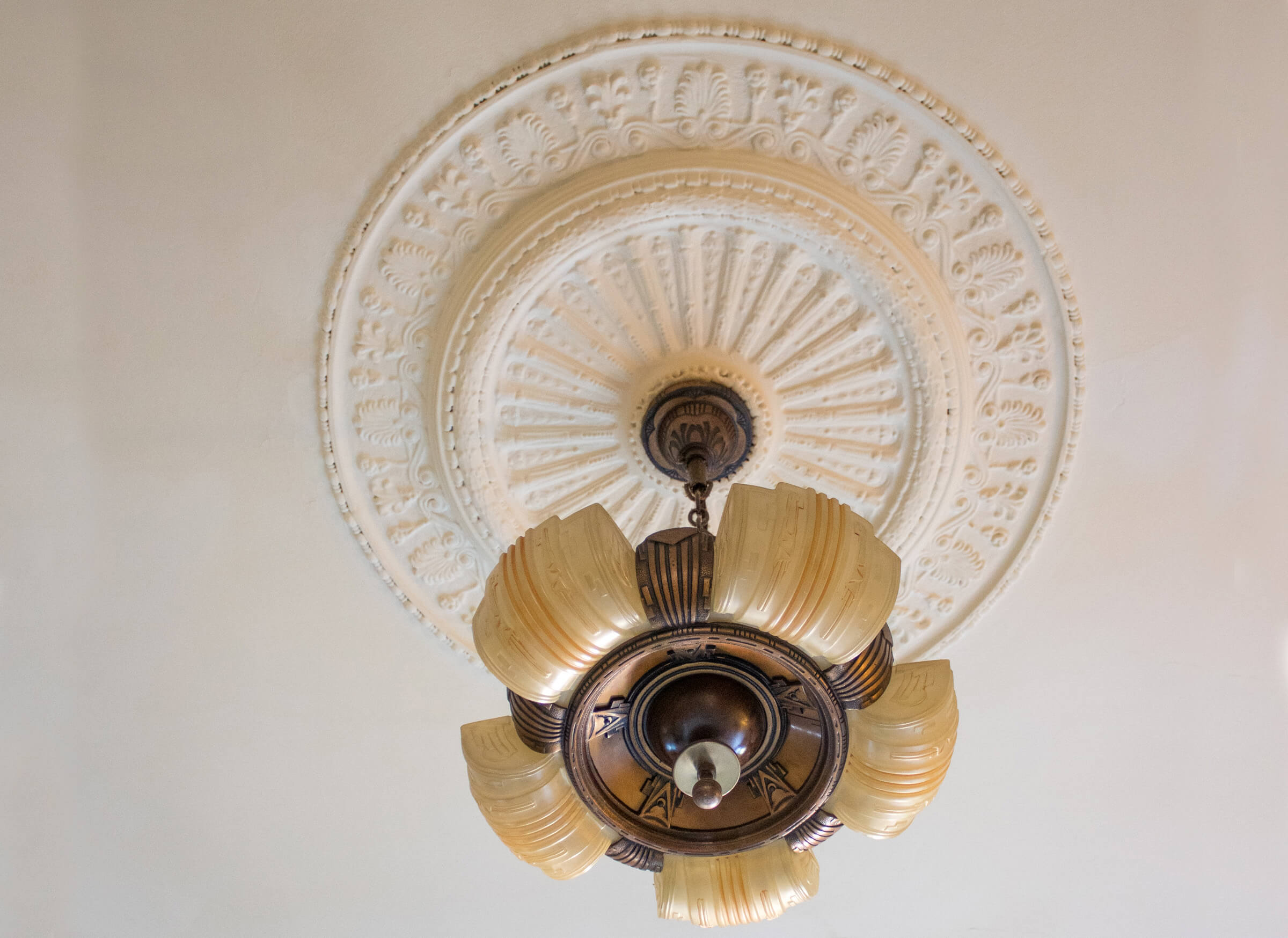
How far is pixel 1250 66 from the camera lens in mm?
1657

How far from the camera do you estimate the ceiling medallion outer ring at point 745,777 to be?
1.21m

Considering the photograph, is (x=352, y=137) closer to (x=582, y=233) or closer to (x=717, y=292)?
(x=582, y=233)

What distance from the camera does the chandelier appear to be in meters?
1.20

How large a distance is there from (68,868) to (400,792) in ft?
3.02

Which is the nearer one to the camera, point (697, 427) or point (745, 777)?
point (745, 777)

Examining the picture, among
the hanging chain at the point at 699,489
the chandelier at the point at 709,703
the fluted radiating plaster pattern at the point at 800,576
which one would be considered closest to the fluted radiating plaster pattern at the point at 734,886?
the chandelier at the point at 709,703

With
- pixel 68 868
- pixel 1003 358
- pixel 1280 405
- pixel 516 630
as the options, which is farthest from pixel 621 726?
pixel 68 868

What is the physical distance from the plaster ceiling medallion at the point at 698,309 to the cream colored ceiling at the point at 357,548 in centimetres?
8

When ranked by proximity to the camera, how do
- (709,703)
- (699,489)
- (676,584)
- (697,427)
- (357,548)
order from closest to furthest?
(676,584)
(709,703)
(699,489)
(697,427)
(357,548)

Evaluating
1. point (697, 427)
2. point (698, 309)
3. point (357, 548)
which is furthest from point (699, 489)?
point (357, 548)

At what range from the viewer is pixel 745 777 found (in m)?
1.38

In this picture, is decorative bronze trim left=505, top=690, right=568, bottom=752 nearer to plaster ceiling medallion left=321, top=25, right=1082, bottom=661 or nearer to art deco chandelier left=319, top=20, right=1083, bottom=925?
art deco chandelier left=319, top=20, right=1083, bottom=925

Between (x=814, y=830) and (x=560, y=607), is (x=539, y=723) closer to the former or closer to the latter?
(x=560, y=607)

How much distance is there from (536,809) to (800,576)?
0.54 metres
